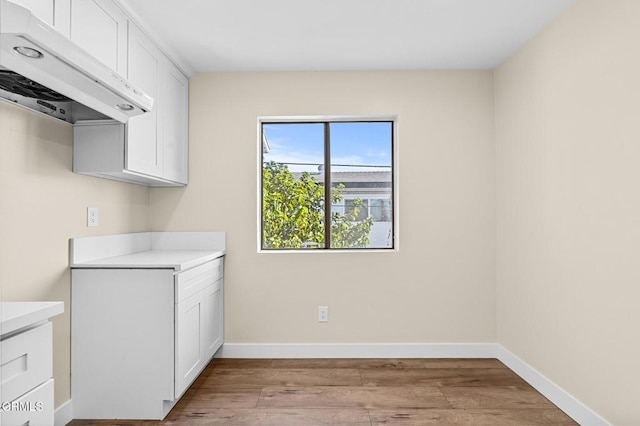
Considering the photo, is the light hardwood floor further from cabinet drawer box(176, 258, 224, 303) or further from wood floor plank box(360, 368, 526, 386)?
cabinet drawer box(176, 258, 224, 303)

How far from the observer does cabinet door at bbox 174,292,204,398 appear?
2355mm

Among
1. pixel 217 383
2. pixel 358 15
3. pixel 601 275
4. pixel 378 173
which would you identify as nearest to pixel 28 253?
pixel 217 383

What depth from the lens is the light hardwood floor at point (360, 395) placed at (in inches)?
92.7

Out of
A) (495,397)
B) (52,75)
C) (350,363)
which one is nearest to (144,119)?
(52,75)

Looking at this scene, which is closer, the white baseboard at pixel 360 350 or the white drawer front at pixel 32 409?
the white drawer front at pixel 32 409

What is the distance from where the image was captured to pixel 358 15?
2.49 m

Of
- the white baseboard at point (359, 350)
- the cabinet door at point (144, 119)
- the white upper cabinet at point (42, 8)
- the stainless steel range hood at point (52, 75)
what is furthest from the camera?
the white baseboard at point (359, 350)

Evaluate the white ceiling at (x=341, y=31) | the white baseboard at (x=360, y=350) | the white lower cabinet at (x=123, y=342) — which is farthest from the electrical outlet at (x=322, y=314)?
the white ceiling at (x=341, y=31)

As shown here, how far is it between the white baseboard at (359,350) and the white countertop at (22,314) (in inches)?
85.6

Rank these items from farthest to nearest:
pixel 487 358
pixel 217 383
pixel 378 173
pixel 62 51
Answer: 1. pixel 378 173
2. pixel 487 358
3. pixel 217 383
4. pixel 62 51

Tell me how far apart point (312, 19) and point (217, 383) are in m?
2.47

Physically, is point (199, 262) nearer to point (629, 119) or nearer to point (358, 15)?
point (358, 15)

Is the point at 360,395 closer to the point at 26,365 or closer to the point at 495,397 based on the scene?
the point at 495,397

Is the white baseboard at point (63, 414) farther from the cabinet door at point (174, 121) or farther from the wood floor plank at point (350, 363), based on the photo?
the cabinet door at point (174, 121)
